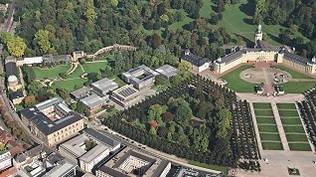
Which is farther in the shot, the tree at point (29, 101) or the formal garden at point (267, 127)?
the tree at point (29, 101)

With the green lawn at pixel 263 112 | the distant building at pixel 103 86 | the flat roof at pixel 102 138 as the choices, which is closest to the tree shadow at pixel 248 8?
the green lawn at pixel 263 112

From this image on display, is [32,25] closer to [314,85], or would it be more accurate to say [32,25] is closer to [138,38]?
[138,38]

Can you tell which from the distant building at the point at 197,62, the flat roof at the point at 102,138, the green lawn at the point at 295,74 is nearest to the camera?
the flat roof at the point at 102,138

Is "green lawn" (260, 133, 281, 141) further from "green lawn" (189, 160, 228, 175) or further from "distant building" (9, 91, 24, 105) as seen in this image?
"distant building" (9, 91, 24, 105)

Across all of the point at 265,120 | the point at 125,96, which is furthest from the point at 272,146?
the point at 125,96

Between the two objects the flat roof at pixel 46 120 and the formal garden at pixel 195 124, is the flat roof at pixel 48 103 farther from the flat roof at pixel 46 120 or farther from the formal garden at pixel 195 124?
the formal garden at pixel 195 124

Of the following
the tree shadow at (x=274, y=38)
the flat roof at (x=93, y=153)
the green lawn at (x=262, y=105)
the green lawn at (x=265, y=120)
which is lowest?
the green lawn at (x=265, y=120)
